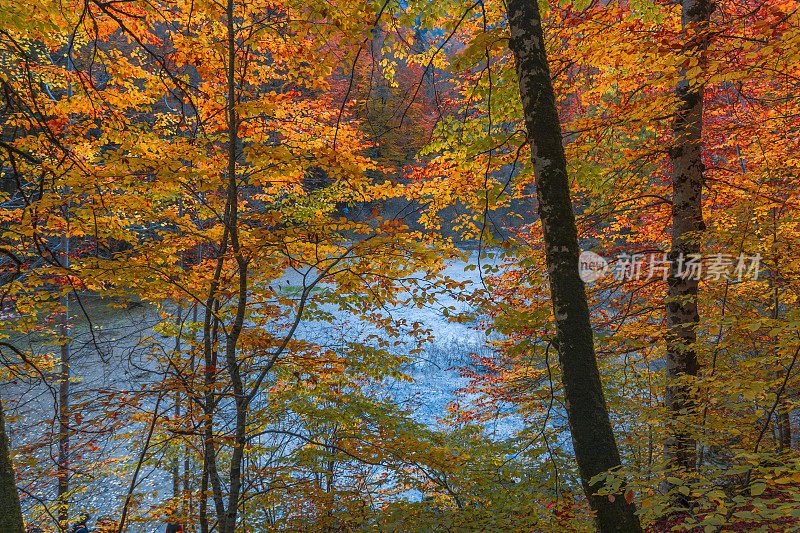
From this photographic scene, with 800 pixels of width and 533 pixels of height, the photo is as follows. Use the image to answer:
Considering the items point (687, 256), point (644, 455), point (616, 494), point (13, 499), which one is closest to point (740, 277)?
point (687, 256)

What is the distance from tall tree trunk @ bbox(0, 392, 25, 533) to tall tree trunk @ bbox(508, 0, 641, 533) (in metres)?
2.74

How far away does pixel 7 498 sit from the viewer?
1636 millimetres

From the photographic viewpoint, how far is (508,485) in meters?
5.67

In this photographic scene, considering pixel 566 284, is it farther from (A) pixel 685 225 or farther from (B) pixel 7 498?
(A) pixel 685 225

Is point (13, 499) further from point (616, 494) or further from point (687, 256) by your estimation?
point (687, 256)

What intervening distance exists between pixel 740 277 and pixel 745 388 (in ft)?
6.74

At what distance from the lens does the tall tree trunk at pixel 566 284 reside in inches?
89.0

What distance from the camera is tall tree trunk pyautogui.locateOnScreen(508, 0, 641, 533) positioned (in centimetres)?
226

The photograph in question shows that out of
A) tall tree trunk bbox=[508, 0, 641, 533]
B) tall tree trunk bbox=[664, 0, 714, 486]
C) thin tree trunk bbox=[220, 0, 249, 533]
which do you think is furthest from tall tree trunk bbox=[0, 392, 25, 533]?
tall tree trunk bbox=[664, 0, 714, 486]

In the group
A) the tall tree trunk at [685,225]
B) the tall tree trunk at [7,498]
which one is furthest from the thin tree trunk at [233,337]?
the tall tree trunk at [685,225]

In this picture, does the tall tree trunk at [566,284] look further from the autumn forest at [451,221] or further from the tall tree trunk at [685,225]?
the tall tree trunk at [685,225]

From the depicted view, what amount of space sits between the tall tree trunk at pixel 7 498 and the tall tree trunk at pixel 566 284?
2736mm

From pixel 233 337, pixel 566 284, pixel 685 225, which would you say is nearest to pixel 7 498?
pixel 233 337

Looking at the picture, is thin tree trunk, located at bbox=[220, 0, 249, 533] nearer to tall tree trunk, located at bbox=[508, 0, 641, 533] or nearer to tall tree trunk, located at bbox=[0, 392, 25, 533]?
tall tree trunk, located at bbox=[0, 392, 25, 533]
